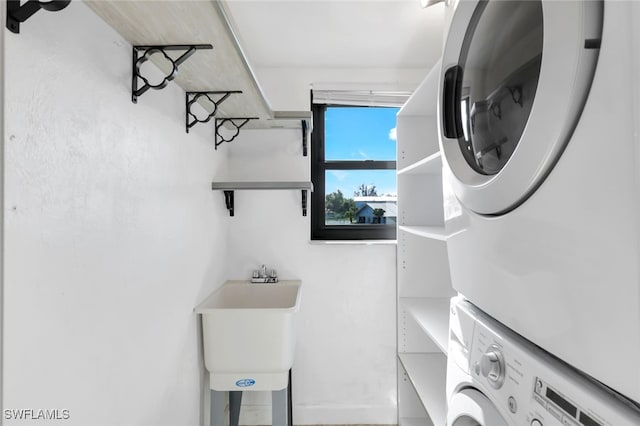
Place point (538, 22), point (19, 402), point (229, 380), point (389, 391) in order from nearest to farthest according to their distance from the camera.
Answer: point (538, 22) → point (19, 402) → point (229, 380) → point (389, 391)

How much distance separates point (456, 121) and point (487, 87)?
161 mm

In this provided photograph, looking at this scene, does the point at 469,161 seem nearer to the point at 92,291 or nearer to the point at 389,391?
the point at 92,291

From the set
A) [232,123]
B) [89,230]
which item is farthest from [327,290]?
[89,230]

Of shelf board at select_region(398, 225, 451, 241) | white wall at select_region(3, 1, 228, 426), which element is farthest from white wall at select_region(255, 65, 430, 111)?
shelf board at select_region(398, 225, 451, 241)

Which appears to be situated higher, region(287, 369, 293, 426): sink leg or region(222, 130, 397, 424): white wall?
region(222, 130, 397, 424): white wall

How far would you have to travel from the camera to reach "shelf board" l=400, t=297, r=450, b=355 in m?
1.26

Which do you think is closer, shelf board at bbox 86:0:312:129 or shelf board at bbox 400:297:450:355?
shelf board at bbox 86:0:312:129

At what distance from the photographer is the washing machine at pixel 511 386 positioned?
452mm

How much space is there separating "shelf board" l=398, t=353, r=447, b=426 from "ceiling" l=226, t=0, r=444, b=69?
1666mm

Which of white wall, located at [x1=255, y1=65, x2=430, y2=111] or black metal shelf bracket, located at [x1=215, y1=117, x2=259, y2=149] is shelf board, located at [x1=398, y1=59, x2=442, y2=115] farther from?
black metal shelf bracket, located at [x1=215, y1=117, x2=259, y2=149]

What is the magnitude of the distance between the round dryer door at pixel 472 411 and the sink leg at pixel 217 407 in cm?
122

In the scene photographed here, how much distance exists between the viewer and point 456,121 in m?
0.88

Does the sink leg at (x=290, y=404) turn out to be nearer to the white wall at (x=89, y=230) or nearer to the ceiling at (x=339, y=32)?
the white wall at (x=89, y=230)

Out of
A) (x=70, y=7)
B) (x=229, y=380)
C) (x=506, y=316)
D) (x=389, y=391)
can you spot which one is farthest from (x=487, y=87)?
(x=389, y=391)
